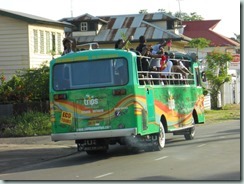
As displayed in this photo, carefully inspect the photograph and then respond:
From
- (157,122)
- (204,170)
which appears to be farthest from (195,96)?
(204,170)

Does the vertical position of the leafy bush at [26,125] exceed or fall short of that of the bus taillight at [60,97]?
it falls short

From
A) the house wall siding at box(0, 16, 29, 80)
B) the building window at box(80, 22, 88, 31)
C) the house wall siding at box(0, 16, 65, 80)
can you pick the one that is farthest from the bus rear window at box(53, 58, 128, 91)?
the building window at box(80, 22, 88, 31)

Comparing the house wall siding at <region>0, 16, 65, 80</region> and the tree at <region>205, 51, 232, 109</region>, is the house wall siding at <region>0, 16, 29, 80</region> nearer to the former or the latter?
the house wall siding at <region>0, 16, 65, 80</region>

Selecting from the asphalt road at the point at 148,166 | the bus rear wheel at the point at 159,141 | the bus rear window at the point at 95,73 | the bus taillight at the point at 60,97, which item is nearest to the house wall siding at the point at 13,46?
the asphalt road at the point at 148,166

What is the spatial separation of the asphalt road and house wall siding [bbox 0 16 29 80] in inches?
627

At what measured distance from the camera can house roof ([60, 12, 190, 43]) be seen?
3578cm

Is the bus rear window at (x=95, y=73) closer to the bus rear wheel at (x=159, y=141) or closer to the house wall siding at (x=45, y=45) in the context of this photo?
the bus rear wheel at (x=159, y=141)

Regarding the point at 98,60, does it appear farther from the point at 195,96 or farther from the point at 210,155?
the point at 195,96

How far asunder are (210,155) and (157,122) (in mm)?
3730

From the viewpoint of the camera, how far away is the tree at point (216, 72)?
33.6 m

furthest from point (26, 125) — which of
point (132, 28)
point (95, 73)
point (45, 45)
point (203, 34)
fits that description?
point (203, 34)

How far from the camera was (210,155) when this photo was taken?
12.3 m

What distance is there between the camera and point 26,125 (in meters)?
23.8

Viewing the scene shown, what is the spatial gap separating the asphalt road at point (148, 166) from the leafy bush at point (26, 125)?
6538mm
